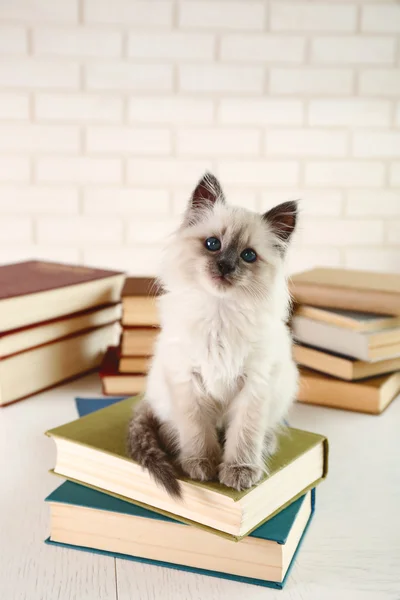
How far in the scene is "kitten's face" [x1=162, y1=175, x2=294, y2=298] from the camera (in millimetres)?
788

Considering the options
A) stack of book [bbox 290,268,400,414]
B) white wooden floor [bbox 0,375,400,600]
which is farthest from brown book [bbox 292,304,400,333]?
white wooden floor [bbox 0,375,400,600]

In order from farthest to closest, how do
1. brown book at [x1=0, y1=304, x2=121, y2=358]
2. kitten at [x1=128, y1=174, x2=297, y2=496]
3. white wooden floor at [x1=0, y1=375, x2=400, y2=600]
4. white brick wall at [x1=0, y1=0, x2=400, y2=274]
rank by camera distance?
white brick wall at [x1=0, y1=0, x2=400, y2=274] < brown book at [x1=0, y1=304, x2=121, y2=358] < kitten at [x1=128, y1=174, x2=297, y2=496] < white wooden floor at [x1=0, y1=375, x2=400, y2=600]

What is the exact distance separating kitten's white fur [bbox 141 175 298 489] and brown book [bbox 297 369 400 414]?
0.49m

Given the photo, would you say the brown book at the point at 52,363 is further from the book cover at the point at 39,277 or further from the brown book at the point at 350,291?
the brown book at the point at 350,291

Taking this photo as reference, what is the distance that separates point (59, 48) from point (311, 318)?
4.18ft

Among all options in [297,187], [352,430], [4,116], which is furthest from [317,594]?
[4,116]

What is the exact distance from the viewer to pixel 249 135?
2.10 metres

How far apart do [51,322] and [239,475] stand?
741mm

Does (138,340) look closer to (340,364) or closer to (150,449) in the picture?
(340,364)

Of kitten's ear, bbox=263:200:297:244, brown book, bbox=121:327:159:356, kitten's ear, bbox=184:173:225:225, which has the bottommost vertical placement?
brown book, bbox=121:327:159:356

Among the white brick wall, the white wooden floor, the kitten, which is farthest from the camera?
the white brick wall

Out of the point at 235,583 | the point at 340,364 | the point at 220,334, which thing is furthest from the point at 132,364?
the point at 235,583

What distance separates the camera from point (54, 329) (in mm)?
1354

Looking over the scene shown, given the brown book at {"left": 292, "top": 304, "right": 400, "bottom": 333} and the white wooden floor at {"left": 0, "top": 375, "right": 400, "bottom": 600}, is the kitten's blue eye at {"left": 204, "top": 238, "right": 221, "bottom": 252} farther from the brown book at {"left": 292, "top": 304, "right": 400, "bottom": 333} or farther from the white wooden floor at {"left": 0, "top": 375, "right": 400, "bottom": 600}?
the brown book at {"left": 292, "top": 304, "right": 400, "bottom": 333}
